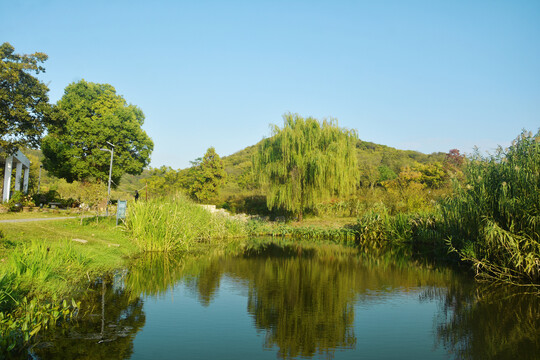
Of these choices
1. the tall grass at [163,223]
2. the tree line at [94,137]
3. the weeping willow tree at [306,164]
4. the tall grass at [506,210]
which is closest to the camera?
the tall grass at [506,210]

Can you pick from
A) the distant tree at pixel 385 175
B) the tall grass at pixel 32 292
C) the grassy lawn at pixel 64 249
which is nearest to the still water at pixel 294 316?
the tall grass at pixel 32 292

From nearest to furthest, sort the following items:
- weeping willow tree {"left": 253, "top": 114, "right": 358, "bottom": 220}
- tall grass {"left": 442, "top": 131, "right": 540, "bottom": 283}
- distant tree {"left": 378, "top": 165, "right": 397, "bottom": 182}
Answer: tall grass {"left": 442, "top": 131, "right": 540, "bottom": 283}
weeping willow tree {"left": 253, "top": 114, "right": 358, "bottom": 220}
distant tree {"left": 378, "top": 165, "right": 397, "bottom": 182}

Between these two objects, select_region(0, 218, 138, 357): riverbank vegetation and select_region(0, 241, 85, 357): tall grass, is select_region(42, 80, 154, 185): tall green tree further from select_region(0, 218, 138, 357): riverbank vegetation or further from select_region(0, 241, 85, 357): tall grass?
select_region(0, 241, 85, 357): tall grass

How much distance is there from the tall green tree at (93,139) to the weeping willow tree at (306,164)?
37.0 ft

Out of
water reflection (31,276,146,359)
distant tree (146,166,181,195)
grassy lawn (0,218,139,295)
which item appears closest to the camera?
water reflection (31,276,146,359)

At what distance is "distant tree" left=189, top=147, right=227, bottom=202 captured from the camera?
139ft

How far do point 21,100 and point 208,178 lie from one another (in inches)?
985

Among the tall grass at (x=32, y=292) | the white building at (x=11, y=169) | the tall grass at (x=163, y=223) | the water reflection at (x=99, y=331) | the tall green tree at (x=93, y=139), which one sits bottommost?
the water reflection at (x=99, y=331)

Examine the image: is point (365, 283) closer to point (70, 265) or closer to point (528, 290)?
point (528, 290)

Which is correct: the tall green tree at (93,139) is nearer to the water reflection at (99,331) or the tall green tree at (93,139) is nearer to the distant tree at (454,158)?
the water reflection at (99,331)

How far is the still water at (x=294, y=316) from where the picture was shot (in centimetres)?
640

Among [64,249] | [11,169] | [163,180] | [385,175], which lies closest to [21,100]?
[11,169]

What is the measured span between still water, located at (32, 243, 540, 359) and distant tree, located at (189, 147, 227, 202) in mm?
28362

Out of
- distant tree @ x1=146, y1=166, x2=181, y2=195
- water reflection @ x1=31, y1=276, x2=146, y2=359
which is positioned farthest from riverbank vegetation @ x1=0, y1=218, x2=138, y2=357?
distant tree @ x1=146, y1=166, x2=181, y2=195
